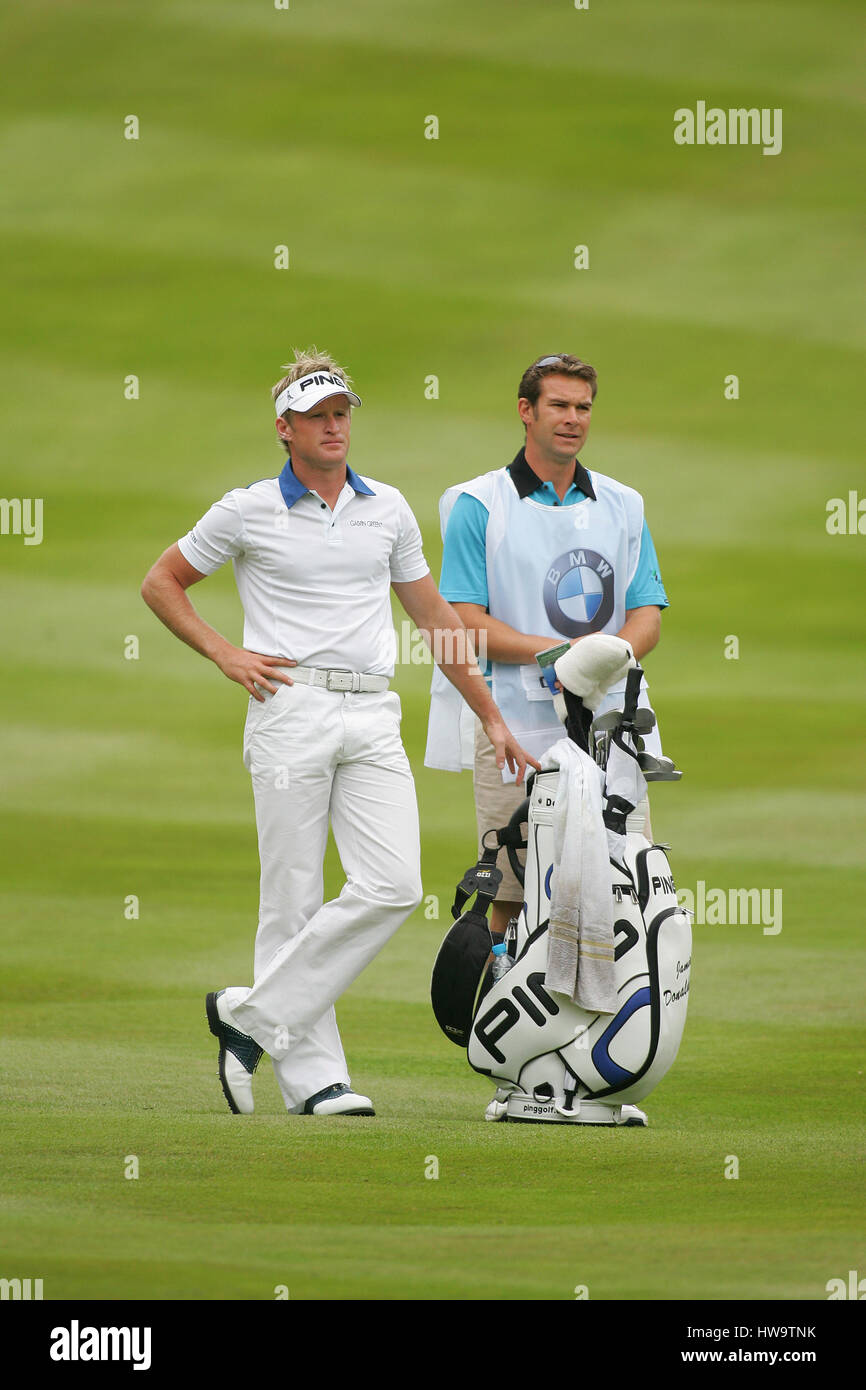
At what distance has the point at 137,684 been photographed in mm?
9031

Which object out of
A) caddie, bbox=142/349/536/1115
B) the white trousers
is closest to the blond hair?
caddie, bbox=142/349/536/1115

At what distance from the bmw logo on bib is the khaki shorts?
10.6 inches

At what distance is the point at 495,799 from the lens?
3.72 m

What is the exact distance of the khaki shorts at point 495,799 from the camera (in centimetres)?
368

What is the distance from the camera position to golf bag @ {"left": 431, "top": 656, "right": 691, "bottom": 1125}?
3.24m

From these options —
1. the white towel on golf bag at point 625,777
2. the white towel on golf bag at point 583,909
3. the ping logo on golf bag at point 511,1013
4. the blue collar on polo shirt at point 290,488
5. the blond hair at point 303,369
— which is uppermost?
the blond hair at point 303,369

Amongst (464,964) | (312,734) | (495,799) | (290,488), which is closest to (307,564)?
(290,488)

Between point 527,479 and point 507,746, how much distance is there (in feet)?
1.76

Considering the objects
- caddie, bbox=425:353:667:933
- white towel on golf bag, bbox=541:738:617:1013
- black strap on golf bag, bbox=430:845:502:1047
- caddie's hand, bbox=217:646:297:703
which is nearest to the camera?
white towel on golf bag, bbox=541:738:617:1013

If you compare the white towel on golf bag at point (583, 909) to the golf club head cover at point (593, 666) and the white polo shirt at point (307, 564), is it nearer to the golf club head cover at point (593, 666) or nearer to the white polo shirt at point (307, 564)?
the golf club head cover at point (593, 666)

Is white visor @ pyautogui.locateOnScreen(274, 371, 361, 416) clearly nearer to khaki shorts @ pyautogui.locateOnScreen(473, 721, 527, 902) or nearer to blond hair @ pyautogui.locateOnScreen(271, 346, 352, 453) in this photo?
blond hair @ pyautogui.locateOnScreen(271, 346, 352, 453)

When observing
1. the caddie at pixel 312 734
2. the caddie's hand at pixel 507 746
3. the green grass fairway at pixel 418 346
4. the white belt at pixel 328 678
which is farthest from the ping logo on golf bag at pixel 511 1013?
the green grass fairway at pixel 418 346

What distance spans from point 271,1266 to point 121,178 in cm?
860

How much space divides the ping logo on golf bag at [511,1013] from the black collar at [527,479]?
3.16ft
